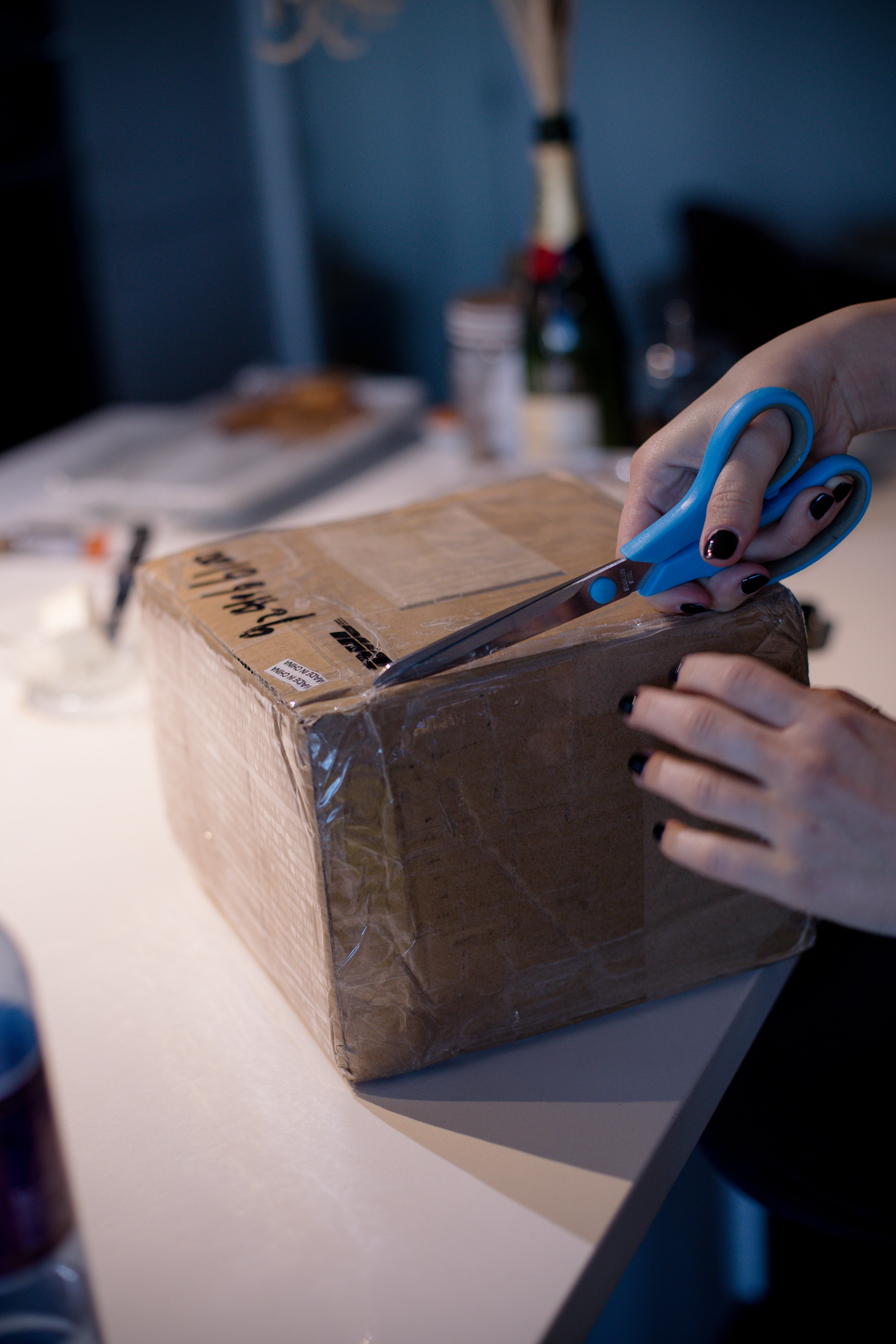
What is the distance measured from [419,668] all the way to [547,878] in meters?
0.13

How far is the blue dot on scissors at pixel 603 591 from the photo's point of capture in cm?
57

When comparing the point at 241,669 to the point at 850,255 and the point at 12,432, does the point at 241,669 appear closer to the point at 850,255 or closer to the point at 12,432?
the point at 12,432

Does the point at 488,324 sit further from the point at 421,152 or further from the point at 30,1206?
the point at 421,152

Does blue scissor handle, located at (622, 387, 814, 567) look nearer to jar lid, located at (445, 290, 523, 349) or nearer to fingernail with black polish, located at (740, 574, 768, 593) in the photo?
fingernail with black polish, located at (740, 574, 768, 593)

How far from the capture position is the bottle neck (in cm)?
138

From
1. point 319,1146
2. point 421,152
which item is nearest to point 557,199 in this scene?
point 319,1146

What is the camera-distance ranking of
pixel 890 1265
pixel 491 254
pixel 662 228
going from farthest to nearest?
1. pixel 491 254
2. pixel 662 228
3. pixel 890 1265

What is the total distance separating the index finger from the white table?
0.61 feet

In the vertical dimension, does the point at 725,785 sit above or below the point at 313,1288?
above

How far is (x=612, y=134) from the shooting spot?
3143 millimetres

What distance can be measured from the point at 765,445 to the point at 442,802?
272 millimetres

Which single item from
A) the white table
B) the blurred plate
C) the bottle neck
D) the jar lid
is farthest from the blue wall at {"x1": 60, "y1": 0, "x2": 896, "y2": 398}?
the white table

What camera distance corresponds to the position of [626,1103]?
559 mm

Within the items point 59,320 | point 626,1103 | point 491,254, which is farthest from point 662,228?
point 626,1103
